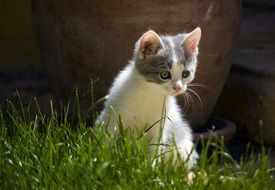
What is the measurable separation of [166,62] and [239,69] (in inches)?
60.5

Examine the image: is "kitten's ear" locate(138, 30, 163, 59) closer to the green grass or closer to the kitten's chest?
the kitten's chest

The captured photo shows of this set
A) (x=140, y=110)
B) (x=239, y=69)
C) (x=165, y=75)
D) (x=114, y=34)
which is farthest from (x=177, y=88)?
(x=239, y=69)

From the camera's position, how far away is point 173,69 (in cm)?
436

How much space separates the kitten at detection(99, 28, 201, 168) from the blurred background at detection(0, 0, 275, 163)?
1137 millimetres

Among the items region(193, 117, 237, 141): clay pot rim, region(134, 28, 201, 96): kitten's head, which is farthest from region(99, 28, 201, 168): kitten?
region(193, 117, 237, 141): clay pot rim

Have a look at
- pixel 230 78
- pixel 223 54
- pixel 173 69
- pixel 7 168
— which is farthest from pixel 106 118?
pixel 230 78

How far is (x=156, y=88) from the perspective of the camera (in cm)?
440

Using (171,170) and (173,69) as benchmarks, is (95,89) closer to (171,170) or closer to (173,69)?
(173,69)

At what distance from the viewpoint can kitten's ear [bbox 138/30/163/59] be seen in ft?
13.9

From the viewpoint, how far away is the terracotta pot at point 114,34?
488cm

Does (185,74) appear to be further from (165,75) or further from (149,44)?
(149,44)

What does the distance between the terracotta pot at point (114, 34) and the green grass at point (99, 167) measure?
3.41ft

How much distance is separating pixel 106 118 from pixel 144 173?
838 mm

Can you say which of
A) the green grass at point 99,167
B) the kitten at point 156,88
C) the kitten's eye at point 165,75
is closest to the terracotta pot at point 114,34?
the kitten at point 156,88
